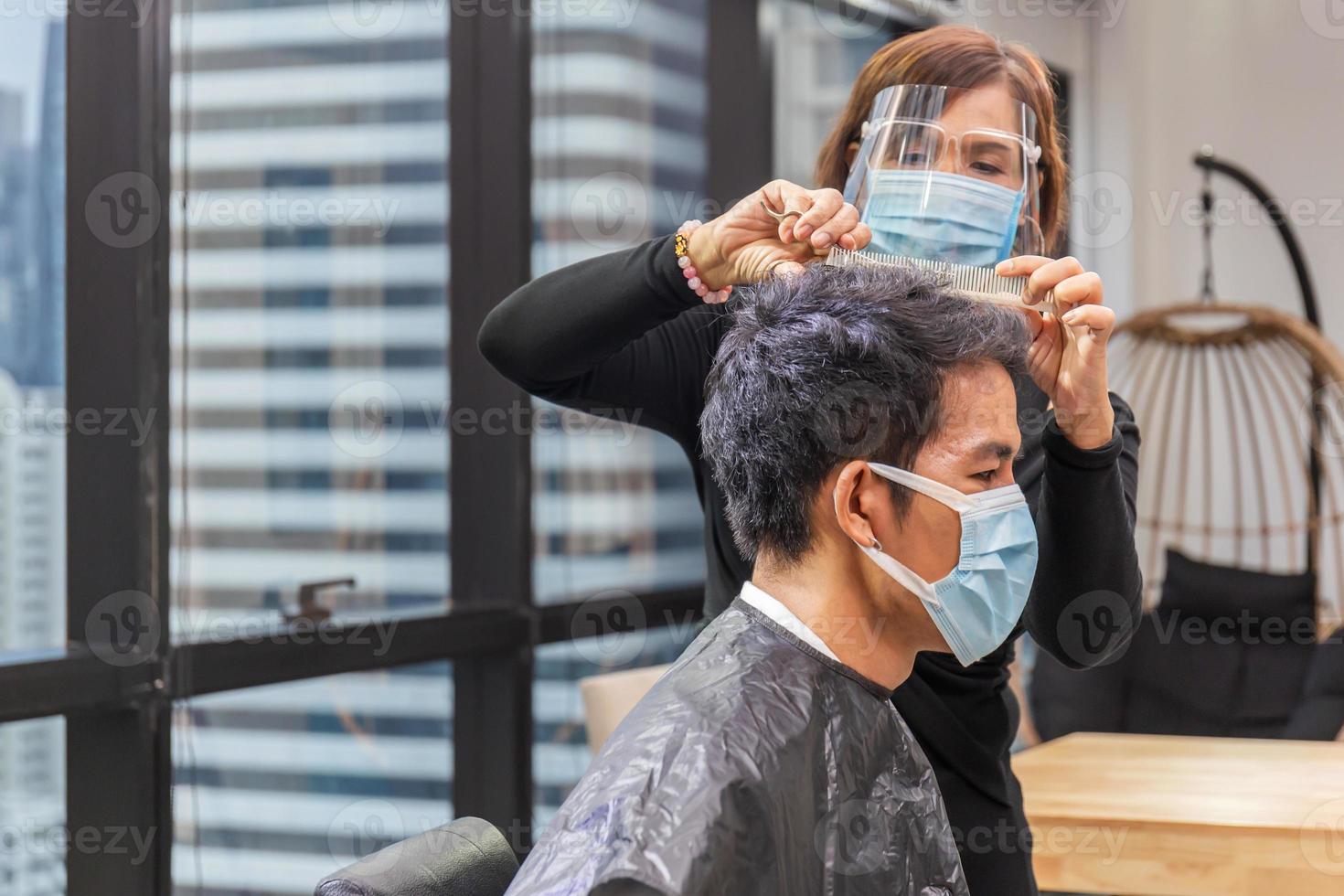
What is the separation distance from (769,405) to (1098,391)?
338 millimetres

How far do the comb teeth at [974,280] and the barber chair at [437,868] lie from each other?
66 cm

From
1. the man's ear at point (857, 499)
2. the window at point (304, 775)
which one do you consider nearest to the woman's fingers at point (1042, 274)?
the man's ear at point (857, 499)

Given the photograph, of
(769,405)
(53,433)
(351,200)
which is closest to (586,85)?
(351,200)

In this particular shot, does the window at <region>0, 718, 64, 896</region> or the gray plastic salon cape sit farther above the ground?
the gray plastic salon cape

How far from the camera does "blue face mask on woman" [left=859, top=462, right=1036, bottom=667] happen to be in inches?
49.3

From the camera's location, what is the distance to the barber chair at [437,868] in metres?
1.16

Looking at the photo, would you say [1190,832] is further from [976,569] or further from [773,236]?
[773,236]

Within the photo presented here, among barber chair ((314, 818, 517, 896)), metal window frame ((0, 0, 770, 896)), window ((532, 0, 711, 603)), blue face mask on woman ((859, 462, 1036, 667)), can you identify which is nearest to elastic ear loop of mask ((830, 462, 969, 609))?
blue face mask on woman ((859, 462, 1036, 667))

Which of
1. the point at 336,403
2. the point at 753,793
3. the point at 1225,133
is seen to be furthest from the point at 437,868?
the point at 1225,133

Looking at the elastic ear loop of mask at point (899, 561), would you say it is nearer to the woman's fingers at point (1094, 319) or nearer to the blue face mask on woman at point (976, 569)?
the blue face mask on woman at point (976, 569)

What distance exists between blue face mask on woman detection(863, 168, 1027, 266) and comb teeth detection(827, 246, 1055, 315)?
0.32 ft

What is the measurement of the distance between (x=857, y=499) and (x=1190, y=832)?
1.12 metres

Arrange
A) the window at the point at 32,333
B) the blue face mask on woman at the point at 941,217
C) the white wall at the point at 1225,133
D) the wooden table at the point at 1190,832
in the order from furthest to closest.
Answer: the white wall at the point at 1225,133 → the window at the point at 32,333 → the wooden table at the point at 1190,832 → the blue face mask on woman at the point at 941,217

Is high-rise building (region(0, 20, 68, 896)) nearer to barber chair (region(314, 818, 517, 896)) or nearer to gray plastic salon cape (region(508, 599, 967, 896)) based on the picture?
barber chair (region(314, 818, 517, 896))
